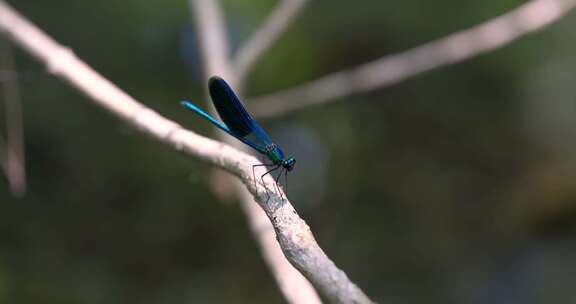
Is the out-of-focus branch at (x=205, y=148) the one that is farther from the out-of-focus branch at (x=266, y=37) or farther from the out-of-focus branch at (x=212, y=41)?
the out-of-focus branch at (x=266, y=37)

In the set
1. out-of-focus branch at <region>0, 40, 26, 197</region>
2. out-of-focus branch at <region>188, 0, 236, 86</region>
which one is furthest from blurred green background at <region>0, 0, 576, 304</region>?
out-of-focus branch at <region>188, 0, 236, 86</region>

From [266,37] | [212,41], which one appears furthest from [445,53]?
[212,41]

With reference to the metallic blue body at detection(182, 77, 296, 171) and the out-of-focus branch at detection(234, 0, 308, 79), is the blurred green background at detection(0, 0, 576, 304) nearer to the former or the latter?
the out-of-focus branch at detection(234, 0, 308, 79)

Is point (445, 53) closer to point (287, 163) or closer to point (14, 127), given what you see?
point (287, 163)

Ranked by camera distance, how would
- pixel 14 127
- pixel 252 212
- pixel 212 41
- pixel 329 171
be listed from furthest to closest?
pixel 329 171, pixel 14 127, pixel 212 41, pixel 252 212

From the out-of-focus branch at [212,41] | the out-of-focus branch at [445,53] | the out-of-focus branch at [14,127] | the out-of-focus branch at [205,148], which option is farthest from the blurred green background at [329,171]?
the out-of-focus branch at [205,148]
